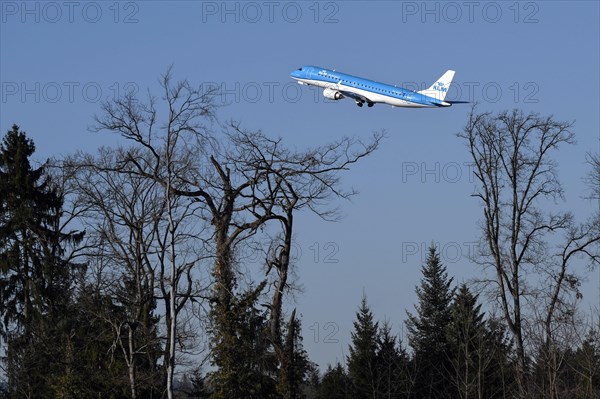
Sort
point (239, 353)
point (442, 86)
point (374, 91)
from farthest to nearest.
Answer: point (442, 86) → point (374, 91) → point (239, 353)

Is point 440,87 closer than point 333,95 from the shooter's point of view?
No

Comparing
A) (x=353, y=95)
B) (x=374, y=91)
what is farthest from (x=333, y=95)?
(x=374, y=91)

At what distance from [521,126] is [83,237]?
2199 cm

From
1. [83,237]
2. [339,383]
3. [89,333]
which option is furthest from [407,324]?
[89,333]

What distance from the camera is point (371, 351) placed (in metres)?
65.0

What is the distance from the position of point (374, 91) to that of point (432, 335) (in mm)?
15173

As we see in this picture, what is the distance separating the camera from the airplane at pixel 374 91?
6925 centimetres

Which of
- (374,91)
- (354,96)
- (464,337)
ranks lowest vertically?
(464,337)

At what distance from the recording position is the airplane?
69250mm

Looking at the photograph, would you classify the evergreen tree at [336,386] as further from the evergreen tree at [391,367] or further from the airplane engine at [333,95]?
the airplane engine at [333,95]

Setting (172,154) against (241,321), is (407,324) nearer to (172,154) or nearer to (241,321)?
(241,321)

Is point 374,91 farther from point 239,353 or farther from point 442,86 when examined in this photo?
point 239,353

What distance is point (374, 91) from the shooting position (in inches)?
2837

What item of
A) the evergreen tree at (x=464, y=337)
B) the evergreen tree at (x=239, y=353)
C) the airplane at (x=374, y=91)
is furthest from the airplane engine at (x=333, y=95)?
the evergreen tree at (x=239, y=353)
